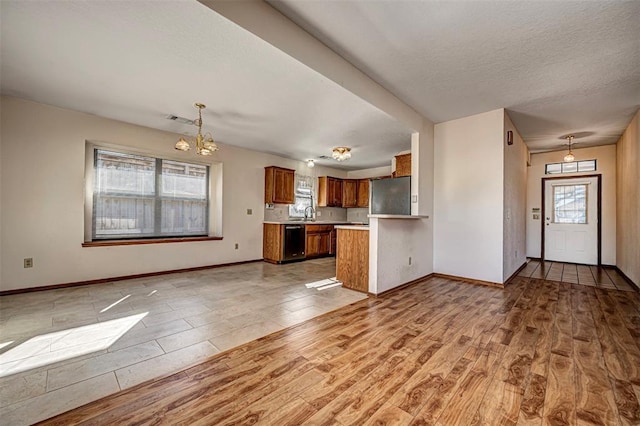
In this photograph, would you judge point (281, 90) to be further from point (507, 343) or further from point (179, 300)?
point (507, 343)

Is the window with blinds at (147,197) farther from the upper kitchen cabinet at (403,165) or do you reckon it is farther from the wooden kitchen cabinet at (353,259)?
the upper kitchen cabinet at (403,165)

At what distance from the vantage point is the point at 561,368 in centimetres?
187

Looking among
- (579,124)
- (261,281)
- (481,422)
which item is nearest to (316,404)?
(481,422)

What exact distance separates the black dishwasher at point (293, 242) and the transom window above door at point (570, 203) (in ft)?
19.8

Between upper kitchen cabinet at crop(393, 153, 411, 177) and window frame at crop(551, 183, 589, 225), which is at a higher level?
upper kitchen cabinet at crop(393, 153, 411, 177)

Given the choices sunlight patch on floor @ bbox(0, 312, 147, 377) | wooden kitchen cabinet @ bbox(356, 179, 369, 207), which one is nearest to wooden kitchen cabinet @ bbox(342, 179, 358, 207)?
wooden kitchen cabinet @ bbox(356, 179, 369, 207)

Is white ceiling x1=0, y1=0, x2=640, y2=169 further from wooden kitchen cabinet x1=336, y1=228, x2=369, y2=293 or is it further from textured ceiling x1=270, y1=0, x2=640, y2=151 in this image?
wooden kitchen cabinet x1=336, y1=228, x2=369, y2=293

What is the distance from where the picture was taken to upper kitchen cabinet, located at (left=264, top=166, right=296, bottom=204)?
19.8 feet

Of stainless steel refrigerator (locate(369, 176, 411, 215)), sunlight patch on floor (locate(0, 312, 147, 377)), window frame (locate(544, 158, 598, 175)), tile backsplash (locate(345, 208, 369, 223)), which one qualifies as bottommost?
sunlight patch on floor (locate(0, 312, 147, 377))

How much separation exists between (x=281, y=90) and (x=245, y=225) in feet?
11.4

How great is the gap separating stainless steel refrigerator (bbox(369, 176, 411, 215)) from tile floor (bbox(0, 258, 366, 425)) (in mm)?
1652

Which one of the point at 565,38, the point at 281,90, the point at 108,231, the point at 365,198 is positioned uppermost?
the point at 565,38

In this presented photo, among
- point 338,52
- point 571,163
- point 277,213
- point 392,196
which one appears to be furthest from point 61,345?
point 571,163

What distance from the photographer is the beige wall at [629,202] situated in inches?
156
